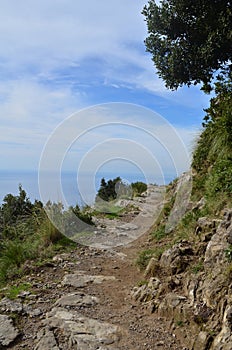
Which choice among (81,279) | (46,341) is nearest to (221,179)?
(81,279)

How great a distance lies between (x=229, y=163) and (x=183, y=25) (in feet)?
19.4

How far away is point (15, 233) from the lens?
309 inches

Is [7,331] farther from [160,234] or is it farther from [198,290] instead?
[160,234]

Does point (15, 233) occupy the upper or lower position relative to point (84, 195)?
lower

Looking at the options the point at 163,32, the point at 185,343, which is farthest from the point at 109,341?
the point at 163,32

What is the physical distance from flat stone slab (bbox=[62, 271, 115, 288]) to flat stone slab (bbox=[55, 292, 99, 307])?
399 millimetres

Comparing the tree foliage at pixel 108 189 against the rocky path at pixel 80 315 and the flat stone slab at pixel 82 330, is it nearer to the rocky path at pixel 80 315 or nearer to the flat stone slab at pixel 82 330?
the rocky path at pixel 80 315

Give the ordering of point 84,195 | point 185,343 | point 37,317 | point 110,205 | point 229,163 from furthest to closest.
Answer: point 110,205, point 84,195, point 229,163, point 37,317, point 185,343

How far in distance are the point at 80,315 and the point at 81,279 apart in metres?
1.32

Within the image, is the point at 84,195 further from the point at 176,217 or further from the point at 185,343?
the point at 185,343

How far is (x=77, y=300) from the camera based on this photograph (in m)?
4.33

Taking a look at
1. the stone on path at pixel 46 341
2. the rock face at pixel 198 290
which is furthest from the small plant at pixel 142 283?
the stone on path at pixel 46 341

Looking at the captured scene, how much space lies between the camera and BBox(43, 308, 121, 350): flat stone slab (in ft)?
10.7

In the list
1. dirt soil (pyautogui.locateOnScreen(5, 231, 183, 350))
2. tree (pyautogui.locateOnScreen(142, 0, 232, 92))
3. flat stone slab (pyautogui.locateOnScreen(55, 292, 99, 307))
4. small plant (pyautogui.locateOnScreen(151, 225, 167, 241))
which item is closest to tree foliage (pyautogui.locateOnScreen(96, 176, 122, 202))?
tree (pyautogui.locateOnScreen(142, 0, 232, 92))
